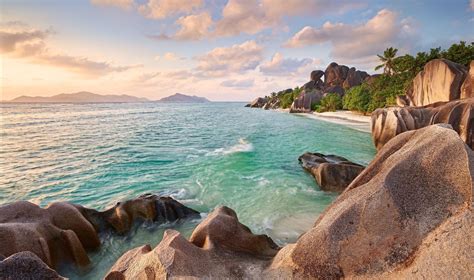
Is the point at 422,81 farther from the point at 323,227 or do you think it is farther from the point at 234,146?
the point at 323,227

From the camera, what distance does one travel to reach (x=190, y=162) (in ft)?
70.7

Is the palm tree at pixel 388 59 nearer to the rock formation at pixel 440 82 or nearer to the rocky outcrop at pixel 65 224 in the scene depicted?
the rock formation at pixel 440 82

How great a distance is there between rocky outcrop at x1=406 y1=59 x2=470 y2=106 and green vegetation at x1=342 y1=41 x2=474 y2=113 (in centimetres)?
1023

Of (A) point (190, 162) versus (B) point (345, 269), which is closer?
(B) point (345, 269)

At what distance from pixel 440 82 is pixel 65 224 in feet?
111

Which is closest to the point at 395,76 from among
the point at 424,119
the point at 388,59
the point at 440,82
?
the point at 388,59

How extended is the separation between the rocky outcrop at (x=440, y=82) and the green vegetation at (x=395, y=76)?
1023cm

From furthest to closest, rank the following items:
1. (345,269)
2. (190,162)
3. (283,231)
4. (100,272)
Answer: (190,162) < (283,231) < (100,272) < (345,269)

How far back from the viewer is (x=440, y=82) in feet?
86.9

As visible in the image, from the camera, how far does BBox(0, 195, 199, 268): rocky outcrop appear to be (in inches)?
249

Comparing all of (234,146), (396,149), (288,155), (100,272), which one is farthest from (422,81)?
(100,272)

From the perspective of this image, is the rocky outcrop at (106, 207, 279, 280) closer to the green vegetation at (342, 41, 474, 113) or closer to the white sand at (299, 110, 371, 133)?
the white sand at (299, 110, 371, 133)

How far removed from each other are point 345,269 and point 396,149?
3316mm

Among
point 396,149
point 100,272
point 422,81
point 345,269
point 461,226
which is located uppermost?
point 422,81
